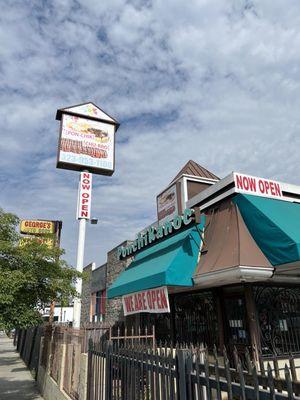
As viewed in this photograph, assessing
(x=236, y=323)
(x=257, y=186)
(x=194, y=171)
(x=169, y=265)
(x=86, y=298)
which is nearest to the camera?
(x=169, y=265)

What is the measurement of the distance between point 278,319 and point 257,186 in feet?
12.0

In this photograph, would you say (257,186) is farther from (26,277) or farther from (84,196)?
(84,196)

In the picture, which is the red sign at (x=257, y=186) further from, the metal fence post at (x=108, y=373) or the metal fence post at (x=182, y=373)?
the metal fence post at (x=182, y=373)

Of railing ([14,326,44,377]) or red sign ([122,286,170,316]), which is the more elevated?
red sign ([122,286,170,316])

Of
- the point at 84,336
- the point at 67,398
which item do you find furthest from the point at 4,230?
the point at 67,398

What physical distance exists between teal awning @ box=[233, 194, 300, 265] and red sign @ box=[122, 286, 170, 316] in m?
3.04

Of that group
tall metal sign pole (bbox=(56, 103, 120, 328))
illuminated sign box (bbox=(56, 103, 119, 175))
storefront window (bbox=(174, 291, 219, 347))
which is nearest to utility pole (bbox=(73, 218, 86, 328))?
tall metal sign pole (bbox=(56, 103, 120, 328))

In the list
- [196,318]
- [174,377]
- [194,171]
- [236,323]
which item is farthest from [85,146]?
[174,377]

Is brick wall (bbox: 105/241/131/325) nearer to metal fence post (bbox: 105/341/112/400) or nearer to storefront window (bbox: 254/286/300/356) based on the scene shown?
storefront window (bbox: 254/286/300/356)

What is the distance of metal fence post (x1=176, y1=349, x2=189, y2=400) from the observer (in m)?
3.31

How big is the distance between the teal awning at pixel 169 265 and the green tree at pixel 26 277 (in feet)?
6.82

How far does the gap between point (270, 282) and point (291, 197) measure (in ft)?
9.42

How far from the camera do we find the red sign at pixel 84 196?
17797mm

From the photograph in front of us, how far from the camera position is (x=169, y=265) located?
30.5ft
